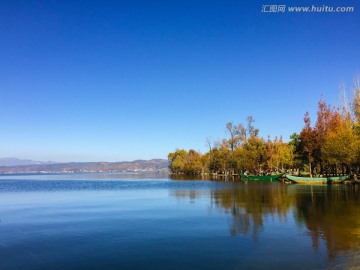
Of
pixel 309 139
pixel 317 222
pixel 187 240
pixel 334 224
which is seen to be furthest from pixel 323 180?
pixel 187 240

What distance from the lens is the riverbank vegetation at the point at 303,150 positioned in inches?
2315

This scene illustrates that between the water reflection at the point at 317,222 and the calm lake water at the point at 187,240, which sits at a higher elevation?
the water reflection at the point at 317,222

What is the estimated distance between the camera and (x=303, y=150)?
245 feet

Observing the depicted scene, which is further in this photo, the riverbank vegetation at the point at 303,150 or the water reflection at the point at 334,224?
the riverbank vegetation at the point at 303,150

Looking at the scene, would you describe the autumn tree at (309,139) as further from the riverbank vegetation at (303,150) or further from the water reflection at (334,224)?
the water reflection at (334,224)

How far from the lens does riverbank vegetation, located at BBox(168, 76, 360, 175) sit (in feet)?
193

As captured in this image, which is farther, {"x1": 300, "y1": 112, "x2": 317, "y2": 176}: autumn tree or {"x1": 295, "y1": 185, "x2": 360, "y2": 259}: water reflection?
{"x1": 300, "y1": 112, "x2": 317, "y2": 176}: autumn tree

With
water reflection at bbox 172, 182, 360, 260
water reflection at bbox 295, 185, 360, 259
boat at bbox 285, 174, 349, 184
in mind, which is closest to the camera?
water reflection at bbox 295, 185, 360, 259

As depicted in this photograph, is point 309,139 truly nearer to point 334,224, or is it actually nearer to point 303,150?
point 303,150

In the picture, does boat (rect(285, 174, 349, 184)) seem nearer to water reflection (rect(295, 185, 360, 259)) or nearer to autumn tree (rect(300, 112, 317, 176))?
autumn tree (rect(300, 112, 317, 176))

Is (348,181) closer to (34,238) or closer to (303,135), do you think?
(303,135)

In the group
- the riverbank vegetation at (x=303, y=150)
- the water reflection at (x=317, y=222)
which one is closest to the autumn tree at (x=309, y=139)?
the riverbank vegetation at (x=303, y=150)

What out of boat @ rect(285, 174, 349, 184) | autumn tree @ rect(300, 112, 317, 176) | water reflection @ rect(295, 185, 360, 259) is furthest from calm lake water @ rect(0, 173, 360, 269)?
autumn tree @ rect(300, 112, 317, 176)

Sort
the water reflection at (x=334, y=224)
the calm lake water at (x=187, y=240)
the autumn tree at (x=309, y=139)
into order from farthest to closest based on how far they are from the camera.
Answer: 1. the autumn tree at (x=309, y=139)
2. the water reflection at (x=334, y=224)
3. the calm lake water at (x=187, y=240)
